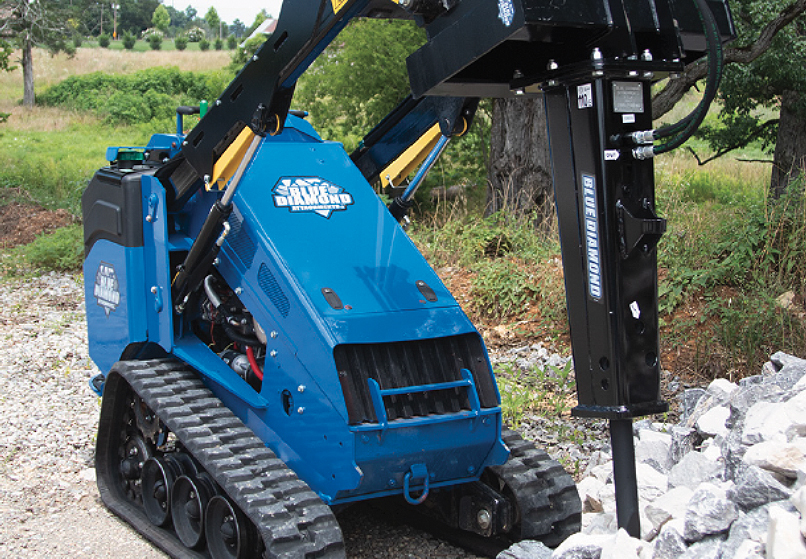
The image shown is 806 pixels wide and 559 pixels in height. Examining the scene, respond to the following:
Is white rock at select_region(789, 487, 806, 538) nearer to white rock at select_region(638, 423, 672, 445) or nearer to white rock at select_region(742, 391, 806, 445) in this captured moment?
white rock at select_region(742, 391, 806, 445)

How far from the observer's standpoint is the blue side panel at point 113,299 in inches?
185

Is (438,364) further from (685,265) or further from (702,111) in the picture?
(685,265)

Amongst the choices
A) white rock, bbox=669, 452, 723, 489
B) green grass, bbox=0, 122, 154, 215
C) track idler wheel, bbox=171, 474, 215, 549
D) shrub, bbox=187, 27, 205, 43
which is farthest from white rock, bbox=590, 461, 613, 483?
shrub, bbox=187, 27, 205, 43

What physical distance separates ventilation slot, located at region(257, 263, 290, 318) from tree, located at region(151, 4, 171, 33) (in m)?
82.1

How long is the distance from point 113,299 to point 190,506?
1.49m

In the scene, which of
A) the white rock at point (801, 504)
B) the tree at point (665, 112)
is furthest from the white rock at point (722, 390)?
the tree at point (665, 112)

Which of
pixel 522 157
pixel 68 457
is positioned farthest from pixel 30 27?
pixel 68 457

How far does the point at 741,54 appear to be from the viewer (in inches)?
307

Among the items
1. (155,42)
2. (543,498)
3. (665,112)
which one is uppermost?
(155,42)

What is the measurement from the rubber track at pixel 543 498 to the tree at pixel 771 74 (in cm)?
465

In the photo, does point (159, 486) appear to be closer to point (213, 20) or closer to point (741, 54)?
point (741, 54)

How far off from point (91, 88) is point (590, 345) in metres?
34.5

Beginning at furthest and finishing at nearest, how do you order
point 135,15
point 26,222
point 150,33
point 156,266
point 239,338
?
point 135,15 < point 150,33 < point 26,222 < point 156,266 < point 239,338

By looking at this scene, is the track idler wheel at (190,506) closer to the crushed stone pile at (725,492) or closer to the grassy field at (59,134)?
the crushed stone pile at (725,492)
